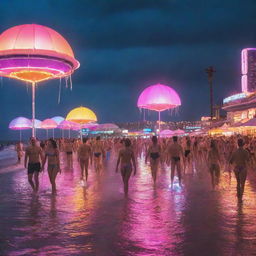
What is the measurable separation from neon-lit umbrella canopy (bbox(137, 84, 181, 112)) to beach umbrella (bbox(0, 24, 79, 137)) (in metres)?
→ 7.37

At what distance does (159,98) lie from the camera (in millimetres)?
23047

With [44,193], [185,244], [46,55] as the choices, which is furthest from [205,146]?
[185,244]

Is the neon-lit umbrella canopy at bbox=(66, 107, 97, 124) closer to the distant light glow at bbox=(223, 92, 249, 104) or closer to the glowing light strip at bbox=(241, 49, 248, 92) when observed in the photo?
the distant light glow at bbox=(223, 92, 249, 104)

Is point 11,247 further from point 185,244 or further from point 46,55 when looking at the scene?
point 46,55

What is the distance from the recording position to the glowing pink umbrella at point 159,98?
908 inches

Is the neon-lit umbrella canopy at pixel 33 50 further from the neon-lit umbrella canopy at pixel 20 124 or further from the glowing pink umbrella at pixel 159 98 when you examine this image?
the neon-lit umbrella canopy at pixel 20 124

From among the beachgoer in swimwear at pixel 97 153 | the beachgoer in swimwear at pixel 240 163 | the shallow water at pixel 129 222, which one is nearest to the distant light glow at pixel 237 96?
the beachgoer in swimwear at pixel 97 153

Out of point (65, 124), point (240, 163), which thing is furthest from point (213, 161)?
point (65, 124)

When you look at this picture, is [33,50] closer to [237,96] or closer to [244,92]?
[237,96]

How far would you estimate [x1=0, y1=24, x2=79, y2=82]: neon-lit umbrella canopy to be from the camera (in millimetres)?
15391

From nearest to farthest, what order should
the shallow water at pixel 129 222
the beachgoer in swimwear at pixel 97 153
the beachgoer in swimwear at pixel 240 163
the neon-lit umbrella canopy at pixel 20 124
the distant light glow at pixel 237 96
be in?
the shallow water at pixel 129 222
the beachgoer in swimwear at pixel 240 163
the beachgoer in swimwear at pixel 97 153
the neon-lit umbrella canopy at pixel 20 124
the distant light glow at pixel 237 96

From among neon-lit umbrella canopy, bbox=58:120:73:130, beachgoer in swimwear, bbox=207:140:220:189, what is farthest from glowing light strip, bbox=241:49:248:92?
beachgoer in swimwear, bbox=207:140:220:189

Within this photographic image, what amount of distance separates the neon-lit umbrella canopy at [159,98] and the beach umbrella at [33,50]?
7.37m

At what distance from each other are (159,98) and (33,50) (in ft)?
31.8
